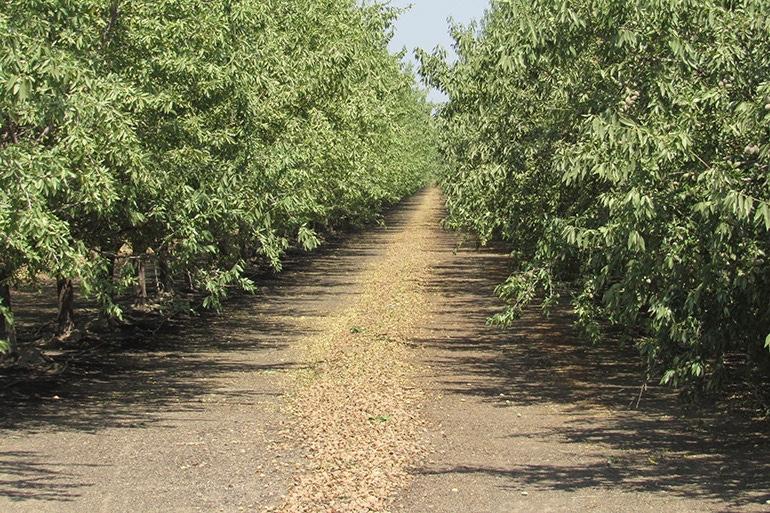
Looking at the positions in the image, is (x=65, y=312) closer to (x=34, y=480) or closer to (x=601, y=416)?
(x=34, y=480)

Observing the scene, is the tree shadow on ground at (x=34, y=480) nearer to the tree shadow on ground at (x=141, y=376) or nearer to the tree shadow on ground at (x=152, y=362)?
the tree shadow on ground at (x=141, y=376)

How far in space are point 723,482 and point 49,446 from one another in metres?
7.11

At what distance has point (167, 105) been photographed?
12172mm

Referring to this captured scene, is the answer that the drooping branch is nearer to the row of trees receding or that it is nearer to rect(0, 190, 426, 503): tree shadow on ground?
the row of trees receding

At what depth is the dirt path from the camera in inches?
348

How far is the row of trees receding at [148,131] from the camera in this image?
31.7 ft

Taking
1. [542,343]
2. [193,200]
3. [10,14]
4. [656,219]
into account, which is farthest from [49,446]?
[542,343]

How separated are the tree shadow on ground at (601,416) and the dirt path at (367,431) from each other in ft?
0.13

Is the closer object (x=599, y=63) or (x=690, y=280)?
(x=690, y=280)

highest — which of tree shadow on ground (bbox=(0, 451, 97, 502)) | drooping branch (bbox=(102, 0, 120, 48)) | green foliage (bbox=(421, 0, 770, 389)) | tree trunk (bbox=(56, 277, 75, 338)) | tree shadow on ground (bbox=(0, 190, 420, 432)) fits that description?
drooping branch (bbox=(102, 0, 120, 48))

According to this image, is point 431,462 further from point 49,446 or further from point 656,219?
point 49,446

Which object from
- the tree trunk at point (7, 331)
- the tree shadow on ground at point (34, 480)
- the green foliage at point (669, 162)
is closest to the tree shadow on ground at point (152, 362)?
the tree trunk at point (7, 331)

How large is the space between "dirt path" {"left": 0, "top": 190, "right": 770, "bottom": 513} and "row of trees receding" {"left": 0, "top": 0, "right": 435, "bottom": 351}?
5.12 ft

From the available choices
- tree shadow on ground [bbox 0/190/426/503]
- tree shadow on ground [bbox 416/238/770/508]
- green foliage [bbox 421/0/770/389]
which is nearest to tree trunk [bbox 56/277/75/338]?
tree shadow on ground [bbox 0/190/426/503]
